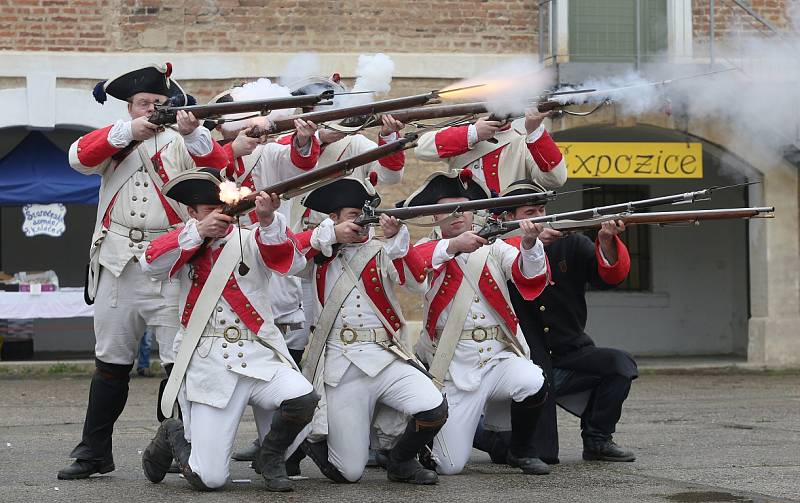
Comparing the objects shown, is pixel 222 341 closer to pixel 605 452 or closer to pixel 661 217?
pixel 661 217

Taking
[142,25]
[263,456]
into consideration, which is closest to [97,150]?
[263,456]

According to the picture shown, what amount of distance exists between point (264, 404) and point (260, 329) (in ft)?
1.31

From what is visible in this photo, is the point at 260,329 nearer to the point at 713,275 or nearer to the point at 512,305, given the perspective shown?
the point at 512,305

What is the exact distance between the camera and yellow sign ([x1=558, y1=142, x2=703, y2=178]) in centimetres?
1598

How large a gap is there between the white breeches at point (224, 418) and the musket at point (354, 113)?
1467mm

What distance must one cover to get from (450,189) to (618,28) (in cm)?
862

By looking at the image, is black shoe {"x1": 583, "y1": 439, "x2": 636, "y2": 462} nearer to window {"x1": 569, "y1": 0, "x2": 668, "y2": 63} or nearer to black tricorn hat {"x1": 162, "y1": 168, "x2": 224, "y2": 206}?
black tricorn hat {"x1": 162, "y1": 168, "x2": 224, "y2": 206}

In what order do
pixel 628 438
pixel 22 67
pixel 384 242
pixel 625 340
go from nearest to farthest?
1. pixel 384 242
2. pixel 628 438
3. pixel 22 67
4. pixel 625 340

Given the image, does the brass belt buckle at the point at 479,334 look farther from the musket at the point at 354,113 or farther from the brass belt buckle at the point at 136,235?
the brass belt buckle at the point at 136,235

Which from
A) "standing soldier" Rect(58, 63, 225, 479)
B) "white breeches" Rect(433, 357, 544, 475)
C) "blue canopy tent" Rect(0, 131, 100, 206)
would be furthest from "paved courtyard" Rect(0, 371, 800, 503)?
"blue canopy tent" Rect(0, 131, 100, 206)

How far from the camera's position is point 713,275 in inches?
752

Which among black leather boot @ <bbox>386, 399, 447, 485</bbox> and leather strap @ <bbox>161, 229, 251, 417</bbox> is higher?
leather strap @ <bbox>161, 229, 251, 417</bbox>

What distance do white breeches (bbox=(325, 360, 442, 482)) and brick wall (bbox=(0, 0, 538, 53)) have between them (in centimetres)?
863

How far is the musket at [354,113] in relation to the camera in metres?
7.57
